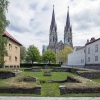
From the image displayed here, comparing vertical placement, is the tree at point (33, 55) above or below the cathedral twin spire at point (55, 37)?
below

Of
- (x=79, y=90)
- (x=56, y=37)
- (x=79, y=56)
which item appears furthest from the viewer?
(x=56, y=37)

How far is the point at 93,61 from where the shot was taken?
1668 inches

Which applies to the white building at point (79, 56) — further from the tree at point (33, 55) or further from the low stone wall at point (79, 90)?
the low stone wall at point (79, 90)

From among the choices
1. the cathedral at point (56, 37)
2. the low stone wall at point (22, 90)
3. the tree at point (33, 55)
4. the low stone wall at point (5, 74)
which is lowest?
the low stone wall at point (5, 74)

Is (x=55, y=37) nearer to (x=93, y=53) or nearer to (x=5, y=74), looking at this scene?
(x=93, y=53)

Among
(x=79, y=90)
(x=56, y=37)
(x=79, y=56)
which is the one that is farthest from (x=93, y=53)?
(x=56, y=37)

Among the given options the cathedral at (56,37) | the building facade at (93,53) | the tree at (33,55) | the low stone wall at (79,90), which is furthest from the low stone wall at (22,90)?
the cathedral at (56,37)

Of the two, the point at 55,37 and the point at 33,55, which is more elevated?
the point at 55,37

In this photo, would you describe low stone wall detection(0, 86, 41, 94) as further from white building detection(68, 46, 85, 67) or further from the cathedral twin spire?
the cathedral twin spire

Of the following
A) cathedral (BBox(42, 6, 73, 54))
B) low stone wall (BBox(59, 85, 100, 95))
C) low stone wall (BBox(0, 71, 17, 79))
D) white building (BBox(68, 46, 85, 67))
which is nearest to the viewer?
low stone wall (BBox(59, 85, 100, 95))

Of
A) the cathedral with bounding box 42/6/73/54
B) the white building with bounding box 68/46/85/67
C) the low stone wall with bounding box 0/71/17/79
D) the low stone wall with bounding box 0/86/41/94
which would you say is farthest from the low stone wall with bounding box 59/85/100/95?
the cathedral with bounding box 42/6/73/54

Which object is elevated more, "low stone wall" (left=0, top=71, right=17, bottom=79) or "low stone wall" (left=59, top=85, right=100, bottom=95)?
"low stone wall" (left=59, top=85, right=100, bottom=95)

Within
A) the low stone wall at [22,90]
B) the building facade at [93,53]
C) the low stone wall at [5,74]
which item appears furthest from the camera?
the building facade at [93,53]

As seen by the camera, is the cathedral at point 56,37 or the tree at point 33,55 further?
the cathedral at point 56,37
